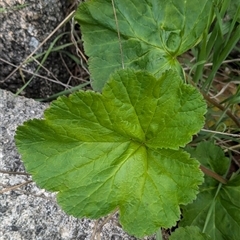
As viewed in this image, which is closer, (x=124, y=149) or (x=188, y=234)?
(x=124, y=149)

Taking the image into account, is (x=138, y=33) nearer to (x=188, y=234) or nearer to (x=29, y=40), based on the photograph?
(x=29, y=40)

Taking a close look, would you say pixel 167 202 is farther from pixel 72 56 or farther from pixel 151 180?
pixel 72 56

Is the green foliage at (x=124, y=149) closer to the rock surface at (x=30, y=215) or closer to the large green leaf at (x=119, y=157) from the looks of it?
the large green leaf at (x=119, y=157)

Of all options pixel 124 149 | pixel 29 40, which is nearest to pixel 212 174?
pixel 124 149

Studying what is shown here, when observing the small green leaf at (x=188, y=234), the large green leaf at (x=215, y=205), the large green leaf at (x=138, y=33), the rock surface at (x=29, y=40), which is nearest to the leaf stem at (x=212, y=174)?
the large green leaf at (x=215, y=205)

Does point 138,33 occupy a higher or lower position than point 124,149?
higher

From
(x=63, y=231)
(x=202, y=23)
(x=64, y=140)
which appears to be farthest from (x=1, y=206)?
(x=202, y=23)

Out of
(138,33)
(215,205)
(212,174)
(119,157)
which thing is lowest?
(215,205)

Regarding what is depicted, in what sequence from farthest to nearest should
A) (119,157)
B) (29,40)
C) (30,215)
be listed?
(29,40), (30,215), (119,157)
